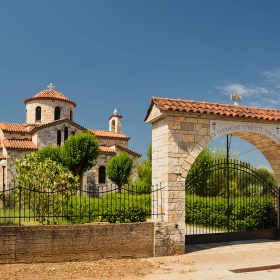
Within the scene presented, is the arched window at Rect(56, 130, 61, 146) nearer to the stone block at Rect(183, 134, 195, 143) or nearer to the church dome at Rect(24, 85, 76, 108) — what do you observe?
the church dome at Rect(24, 85, 76, 108)

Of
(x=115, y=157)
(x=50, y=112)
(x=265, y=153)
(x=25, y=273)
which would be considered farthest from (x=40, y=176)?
(x=50, y=112)

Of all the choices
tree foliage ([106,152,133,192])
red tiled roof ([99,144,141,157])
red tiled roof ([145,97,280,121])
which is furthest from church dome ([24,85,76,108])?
red tiled roof ([145,97,280,121])

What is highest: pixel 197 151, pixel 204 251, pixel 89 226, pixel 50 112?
pixel 50 112

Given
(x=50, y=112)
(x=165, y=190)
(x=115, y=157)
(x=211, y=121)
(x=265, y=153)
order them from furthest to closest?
1. (x=50, y=112)
2. (x=115, y=157)
3. (x=265, y=153)
4. (x=211, y=121)
5. (x=165, y=190)

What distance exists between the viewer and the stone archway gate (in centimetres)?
873

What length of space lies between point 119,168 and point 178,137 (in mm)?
21150

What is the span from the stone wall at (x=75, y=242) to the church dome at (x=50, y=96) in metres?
25.8

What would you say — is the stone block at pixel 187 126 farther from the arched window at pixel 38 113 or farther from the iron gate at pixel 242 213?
the arched window at pixel 38 113

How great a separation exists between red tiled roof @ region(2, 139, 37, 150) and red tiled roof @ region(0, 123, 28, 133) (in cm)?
152

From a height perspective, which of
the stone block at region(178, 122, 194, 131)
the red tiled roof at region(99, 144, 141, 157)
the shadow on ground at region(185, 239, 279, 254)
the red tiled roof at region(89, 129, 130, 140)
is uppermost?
the red tiled roof at region(89, 129, 130, 140)

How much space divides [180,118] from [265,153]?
3747 mm

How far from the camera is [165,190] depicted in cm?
881

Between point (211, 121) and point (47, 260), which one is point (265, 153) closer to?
point (211, 121)

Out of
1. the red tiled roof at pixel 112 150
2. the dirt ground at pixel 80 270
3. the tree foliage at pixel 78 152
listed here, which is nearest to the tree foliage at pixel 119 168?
the red tiled roof at pixel 112 150
